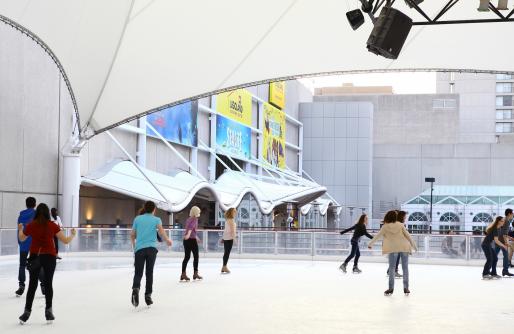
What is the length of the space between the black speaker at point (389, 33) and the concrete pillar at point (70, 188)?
781 inches

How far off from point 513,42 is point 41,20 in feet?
38.6

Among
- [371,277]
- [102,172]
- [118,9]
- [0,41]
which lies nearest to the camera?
[371,277]

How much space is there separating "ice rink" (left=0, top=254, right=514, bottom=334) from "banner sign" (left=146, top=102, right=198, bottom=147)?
824 inches

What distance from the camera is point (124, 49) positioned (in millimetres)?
23391

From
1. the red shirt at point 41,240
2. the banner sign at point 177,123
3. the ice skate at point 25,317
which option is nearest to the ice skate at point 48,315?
the ice skate at point 25,317

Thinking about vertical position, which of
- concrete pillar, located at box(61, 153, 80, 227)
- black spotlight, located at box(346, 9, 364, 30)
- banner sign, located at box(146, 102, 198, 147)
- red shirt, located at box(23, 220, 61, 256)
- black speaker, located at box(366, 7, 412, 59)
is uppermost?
banner sign, located at box(146, 102, 198, 147)

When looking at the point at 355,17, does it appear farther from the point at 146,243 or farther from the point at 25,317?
the point at 25,317

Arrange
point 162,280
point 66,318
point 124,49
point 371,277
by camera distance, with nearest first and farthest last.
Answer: point 66,318, point 162,280, point 371,277, point 124,49

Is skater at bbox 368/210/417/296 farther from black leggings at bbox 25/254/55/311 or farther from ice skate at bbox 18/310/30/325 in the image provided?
ice skate at bbox 18/310/30/325

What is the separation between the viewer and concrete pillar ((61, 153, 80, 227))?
31484 millimetres

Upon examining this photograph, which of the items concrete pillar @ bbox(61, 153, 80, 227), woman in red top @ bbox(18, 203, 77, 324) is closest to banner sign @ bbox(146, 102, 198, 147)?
concrete pillar @ bbox(61, 153, 80, 227)

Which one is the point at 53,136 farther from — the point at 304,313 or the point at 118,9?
the point at 304,313

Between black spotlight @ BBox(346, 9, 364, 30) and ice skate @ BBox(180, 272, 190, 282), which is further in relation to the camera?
ice skate @ BBox(180, 272, 190, 282)

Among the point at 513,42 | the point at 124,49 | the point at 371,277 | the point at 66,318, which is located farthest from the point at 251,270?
the point at 66,318
